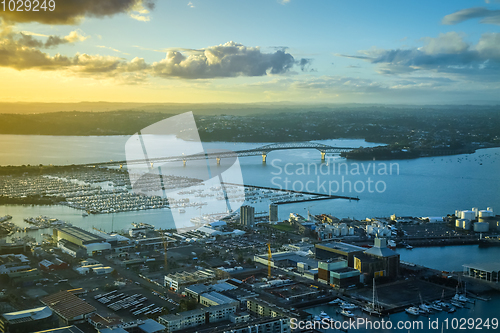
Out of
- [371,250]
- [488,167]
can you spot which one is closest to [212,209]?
[371,250]

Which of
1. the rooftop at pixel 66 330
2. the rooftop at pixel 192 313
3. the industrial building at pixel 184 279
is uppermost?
the rooftop at pixel 66 330

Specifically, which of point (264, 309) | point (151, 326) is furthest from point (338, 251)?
point (151, 326)

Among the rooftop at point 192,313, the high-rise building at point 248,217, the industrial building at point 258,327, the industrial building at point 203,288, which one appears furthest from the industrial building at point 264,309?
the high-rise building at point 248,217

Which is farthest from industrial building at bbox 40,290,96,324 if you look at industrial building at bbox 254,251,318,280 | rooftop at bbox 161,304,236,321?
industrial building at bbox 254,251,318,280

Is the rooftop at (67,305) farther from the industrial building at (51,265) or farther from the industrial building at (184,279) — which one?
the industrial building at (51,265)

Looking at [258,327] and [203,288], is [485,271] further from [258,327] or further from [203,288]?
[203,288]

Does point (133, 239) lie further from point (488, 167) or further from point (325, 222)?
point (488, 167)
